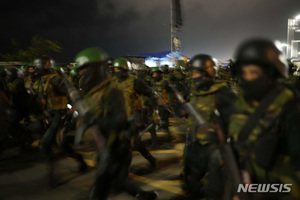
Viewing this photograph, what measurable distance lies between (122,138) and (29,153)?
4.87 metres

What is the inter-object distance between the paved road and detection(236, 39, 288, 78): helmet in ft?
8.32

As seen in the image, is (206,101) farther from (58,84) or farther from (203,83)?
(58,84)

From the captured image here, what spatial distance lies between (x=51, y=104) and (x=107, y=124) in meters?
2.61

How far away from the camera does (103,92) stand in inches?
110

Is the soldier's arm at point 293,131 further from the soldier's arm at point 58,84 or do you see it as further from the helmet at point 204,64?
the soldier's arm at point 58,84

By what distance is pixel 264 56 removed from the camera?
6.01 ft

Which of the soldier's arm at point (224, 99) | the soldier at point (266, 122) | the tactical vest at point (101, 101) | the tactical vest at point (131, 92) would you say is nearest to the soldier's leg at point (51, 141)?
the tactical vest at point (131, 92)

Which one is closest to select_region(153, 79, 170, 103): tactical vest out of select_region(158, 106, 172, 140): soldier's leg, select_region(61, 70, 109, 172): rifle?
select_region(158, 106, 172, 140): soldier's leg

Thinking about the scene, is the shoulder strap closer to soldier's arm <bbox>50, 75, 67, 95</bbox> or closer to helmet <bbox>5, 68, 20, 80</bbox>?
soldier's arm <bbox>50, 75, 67, 95</bbox>

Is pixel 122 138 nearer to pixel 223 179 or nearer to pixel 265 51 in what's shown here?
pixel 223 179

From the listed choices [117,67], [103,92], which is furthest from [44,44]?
[103,92]

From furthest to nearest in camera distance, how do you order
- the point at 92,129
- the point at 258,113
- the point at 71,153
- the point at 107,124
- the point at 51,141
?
the point at 71,153, the point at 51,141, the point at 107,124, the point at 92,129, the point at 258,113

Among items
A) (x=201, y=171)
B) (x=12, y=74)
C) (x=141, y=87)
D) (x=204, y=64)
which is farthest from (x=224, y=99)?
(x=12, y=74)

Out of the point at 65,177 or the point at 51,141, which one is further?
the point at 65,177
